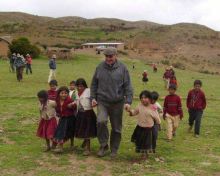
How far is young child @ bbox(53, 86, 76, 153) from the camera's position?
8898 millimetres

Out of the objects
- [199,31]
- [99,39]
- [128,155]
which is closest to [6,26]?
[99,39]

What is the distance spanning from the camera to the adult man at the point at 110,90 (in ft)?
27.6

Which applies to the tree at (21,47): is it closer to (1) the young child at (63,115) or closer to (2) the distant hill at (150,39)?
(2) the distant hill at (150,39)

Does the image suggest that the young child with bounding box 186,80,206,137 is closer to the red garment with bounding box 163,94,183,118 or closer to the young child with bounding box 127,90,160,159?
the red garment with bounding box 163,94,183,118

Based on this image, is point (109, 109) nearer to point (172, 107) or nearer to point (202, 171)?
point (202, 171)

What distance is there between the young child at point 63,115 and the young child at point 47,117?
4.5 inches

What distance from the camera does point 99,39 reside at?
107 meters

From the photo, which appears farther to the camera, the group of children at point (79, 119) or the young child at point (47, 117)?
the young child at point (47, 117)

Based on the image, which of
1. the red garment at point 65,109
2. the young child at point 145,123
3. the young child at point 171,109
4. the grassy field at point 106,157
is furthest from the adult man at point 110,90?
the young child at point 171,109

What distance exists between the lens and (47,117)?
29.7 feet

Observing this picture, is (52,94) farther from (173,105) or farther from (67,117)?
(173,105)

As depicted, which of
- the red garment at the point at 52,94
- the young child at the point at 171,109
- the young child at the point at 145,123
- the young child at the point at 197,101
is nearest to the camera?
the young child at the point at 145,123

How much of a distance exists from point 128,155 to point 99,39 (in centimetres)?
9885

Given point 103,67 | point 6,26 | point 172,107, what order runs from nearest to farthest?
1. point 103,67
2. point 172,107
3. point 6,26
